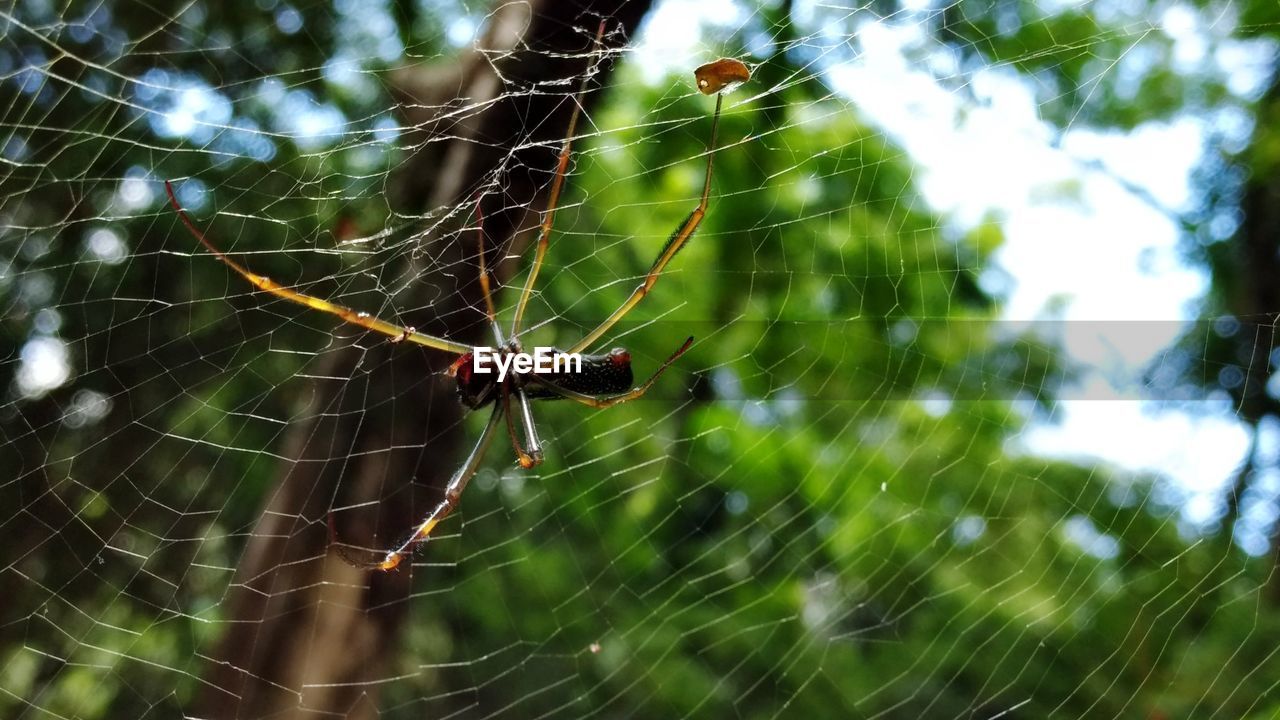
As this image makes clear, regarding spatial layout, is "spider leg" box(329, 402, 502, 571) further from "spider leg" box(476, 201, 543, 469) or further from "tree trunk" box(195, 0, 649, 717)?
"tree trunk" box(195, 0, 649, 717)

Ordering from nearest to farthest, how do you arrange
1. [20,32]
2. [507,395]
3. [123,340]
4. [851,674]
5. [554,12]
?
[507,395] < [554,12] < [20,32] < [123,340] < [851,674]

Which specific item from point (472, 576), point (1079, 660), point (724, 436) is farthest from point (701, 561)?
point (1079, 660)

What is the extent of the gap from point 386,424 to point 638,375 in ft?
3.26

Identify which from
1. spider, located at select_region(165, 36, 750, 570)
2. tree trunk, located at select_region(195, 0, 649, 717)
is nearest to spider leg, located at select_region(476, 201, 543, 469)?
spider, located at select_region(165, 36, 750, 570)

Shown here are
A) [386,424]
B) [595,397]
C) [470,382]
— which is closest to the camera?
[470,382]

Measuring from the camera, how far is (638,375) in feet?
10.4

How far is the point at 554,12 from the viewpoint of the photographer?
2279 millimetres

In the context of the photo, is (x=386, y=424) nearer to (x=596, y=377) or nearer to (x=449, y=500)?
→ (x=449, y=500)

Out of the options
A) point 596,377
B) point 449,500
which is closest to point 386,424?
point 449,500

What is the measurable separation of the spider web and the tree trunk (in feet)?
0.04

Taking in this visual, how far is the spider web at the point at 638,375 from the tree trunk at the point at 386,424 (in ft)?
0.04

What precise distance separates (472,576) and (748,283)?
1.98m

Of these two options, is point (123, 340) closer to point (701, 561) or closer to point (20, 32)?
point (20, 32)

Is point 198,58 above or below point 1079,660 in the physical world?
above
